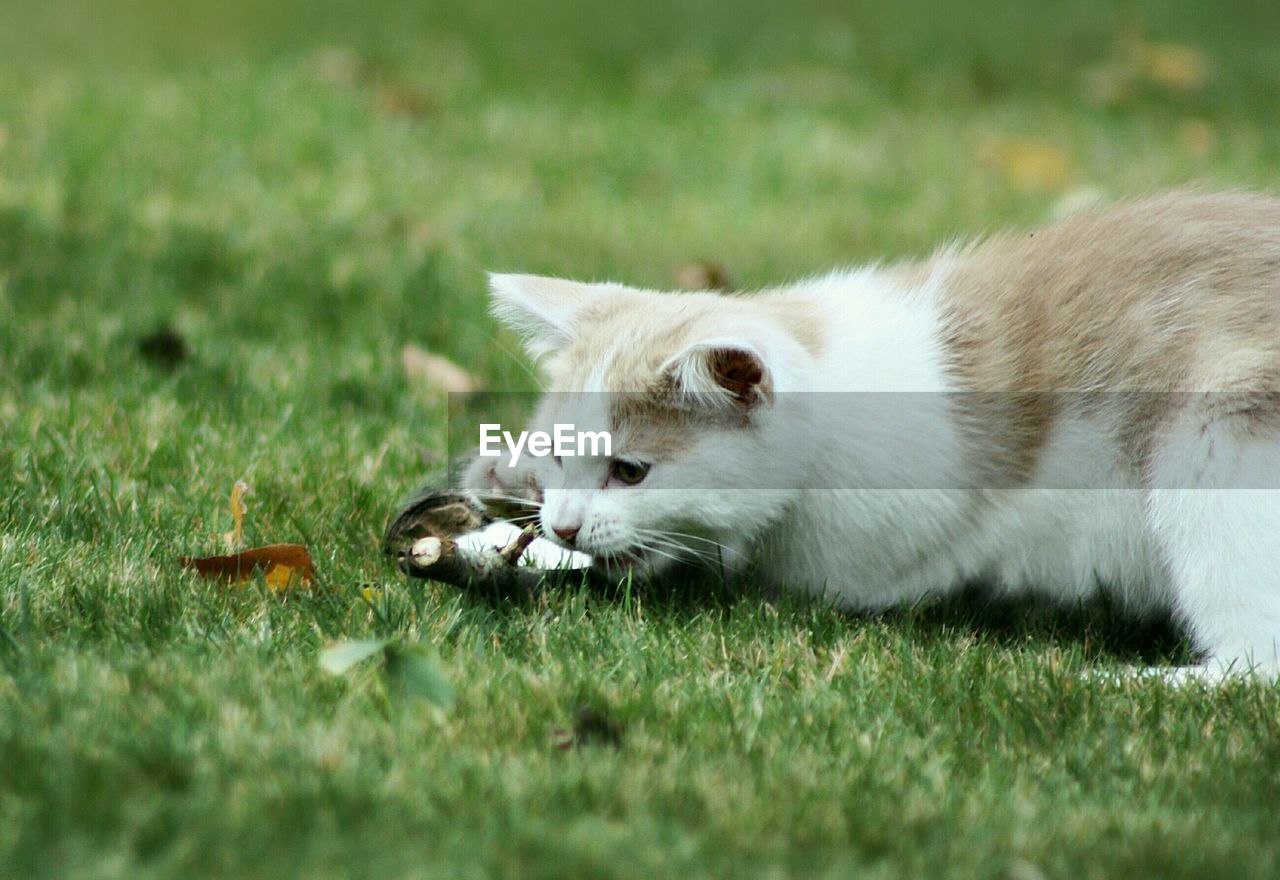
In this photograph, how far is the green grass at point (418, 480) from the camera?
1.79 m

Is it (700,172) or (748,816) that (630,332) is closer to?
(748,816)

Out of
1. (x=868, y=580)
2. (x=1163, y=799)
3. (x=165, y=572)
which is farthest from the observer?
(x=868, y=580)

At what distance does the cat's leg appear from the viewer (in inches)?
98.7

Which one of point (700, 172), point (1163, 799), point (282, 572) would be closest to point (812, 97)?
point (700, 172)

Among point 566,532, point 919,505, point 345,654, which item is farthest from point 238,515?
point 919,505

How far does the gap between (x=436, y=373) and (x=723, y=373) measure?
5.58ft

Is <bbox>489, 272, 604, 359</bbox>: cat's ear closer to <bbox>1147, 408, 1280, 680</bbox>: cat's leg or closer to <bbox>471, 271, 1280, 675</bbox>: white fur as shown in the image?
<bbox>471, 271, 1280, 675</bbox>: white fur

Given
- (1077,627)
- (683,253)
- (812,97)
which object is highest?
(812,97)

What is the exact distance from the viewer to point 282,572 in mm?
2695

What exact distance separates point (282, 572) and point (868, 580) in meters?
1.15

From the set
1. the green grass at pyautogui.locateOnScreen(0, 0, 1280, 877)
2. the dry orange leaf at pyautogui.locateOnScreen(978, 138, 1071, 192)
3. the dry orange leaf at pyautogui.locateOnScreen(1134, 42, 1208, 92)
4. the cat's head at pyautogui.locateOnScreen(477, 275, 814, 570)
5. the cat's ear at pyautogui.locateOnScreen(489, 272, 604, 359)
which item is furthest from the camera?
the dry orange leaf at pyautogui.locateOnScreen(1134, 42, 1208, 92)

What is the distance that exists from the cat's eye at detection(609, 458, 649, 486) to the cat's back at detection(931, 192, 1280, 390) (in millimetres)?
670

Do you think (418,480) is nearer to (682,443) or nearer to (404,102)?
(682,443)

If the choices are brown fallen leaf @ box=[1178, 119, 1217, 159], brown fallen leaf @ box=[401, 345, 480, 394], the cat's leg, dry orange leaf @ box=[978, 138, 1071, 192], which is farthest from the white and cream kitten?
brown fallen leaf @ box=[1178, 119, 1217, 159]
